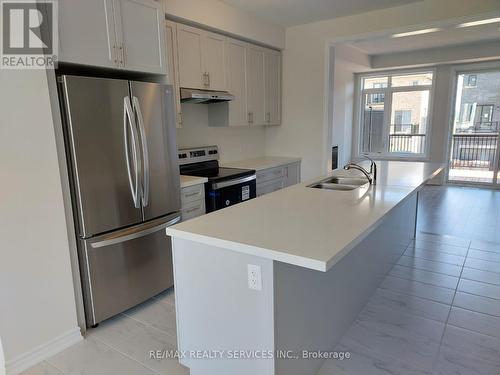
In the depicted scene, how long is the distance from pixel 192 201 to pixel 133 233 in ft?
2.35

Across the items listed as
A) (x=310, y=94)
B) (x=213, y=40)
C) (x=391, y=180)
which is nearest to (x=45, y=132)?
(x=213, y=40)

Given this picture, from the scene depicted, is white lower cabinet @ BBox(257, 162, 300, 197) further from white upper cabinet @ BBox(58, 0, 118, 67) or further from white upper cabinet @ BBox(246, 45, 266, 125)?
white upper cabinet @ BBox(58, 0, 118, 67)

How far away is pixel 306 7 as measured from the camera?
3.75 m

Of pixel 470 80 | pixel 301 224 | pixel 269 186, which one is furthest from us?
pixel 470 80

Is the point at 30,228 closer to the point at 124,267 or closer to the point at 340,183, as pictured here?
the point at 124,267

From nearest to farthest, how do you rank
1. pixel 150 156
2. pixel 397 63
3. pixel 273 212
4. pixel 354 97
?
pixel 273 212, pixel 150 156, pixel 397 63, pixel 354 97

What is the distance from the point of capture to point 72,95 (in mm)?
2057

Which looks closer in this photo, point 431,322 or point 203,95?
point 431,322

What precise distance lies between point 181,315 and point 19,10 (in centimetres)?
188

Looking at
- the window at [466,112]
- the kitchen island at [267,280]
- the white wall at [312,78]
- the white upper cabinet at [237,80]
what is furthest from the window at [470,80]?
the kitchen island at [267,280]

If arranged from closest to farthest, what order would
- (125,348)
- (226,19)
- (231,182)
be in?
(125,348)
(231,182)
(226,19)

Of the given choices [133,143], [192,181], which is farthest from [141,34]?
[192,181]

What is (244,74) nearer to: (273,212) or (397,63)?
(273,212)

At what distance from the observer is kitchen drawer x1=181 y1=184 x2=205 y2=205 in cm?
299
